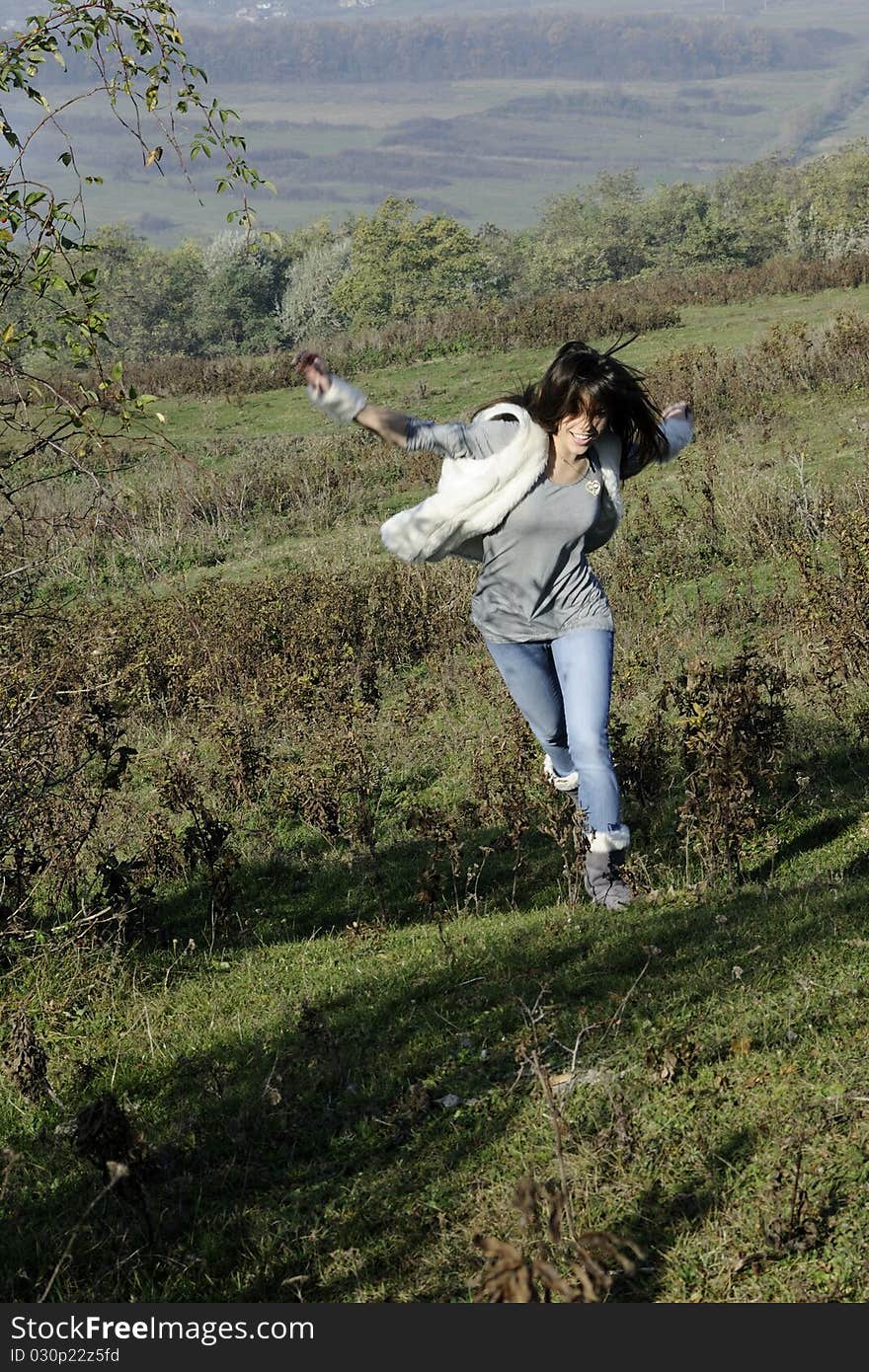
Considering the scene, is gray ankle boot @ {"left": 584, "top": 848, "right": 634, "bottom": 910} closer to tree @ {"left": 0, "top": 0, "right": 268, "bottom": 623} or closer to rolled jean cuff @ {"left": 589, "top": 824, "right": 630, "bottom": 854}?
rolled jean cuff @ {"left": 589, "top": 824, "right": 630, "bottom": 854}

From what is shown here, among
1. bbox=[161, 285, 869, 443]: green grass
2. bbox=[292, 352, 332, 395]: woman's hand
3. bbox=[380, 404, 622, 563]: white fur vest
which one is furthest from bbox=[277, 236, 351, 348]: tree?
bbox=[292, 352, 332, 395]: woman's hand

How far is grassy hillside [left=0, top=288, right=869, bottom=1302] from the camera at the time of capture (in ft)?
10.1

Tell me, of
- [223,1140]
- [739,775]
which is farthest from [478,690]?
[223,1140]

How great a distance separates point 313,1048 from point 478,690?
6.22 meters

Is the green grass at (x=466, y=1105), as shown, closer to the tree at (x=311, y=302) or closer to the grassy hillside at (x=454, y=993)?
the grassy hillside at (x=454, y=993)

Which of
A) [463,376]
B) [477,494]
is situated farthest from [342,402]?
[463,376]

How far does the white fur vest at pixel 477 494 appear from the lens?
4.87 m

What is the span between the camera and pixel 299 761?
942 centimetres

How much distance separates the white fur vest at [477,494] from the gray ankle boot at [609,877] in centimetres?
145

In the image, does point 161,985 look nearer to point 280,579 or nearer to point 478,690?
point 478,690

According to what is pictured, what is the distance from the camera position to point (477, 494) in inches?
193

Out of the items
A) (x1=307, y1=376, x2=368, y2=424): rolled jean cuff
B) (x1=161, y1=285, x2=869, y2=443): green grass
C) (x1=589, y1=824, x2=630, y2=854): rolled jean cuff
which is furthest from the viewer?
(x1=161, y1=285, x2=869, y2=443): green grass

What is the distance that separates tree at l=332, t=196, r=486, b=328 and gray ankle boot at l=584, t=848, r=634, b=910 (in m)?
84.2

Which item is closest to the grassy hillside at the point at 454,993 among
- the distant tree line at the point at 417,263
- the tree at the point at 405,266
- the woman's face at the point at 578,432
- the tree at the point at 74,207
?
the tree at the point at 74,207
